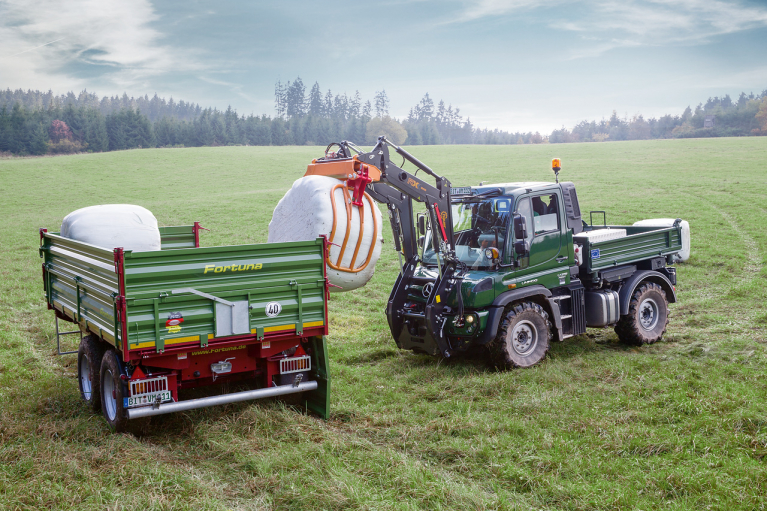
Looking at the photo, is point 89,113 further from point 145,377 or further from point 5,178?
point 145,377

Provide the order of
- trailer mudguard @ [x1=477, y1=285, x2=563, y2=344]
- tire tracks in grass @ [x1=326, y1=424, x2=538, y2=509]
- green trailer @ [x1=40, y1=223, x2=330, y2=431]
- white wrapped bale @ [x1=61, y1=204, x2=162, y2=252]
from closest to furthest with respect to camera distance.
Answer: tire tracks in grass @ [x1=326, y1=424, x2=538, y2=509] → green trailer @ [x1=40, y1=223, x2=330, y2=431] → white wrapped bale @ [x1=61, y1=204, x2=162, y2=252] → trailer mudguard @ [x1=477, y1=285, x2=563, y2=344]

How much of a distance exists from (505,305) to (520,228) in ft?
3.61

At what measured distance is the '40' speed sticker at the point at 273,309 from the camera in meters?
6.86

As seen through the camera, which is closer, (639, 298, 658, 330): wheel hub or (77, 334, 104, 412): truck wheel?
(77, 334, 104, 412): truck wheel

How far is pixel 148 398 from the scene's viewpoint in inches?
254

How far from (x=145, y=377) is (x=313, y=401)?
6.56 feet

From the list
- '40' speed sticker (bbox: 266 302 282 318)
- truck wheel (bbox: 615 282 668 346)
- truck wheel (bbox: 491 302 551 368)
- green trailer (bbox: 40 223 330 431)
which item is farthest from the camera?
truck wheel (bbox: 615 282 668 346)

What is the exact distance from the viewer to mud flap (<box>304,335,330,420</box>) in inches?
289

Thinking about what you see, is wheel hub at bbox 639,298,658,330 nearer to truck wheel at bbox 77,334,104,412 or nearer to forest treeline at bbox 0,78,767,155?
truck wheel at bbox 77,334,104,412

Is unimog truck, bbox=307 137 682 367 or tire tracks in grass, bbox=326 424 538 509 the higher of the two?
unimog truck, bbox=307 137 682 367

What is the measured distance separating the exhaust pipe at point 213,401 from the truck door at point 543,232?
3830 millimetres

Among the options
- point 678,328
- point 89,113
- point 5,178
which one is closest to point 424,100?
point 89,113

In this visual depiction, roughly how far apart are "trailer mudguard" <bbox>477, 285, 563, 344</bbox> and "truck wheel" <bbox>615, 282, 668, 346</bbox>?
168 centimetres

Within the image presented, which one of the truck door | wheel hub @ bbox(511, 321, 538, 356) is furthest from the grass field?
the truck door
